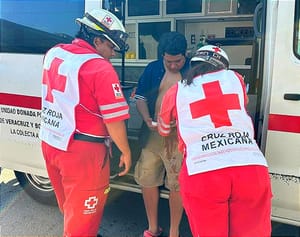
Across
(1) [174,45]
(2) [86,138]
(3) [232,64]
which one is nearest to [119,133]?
(2) [86,138]

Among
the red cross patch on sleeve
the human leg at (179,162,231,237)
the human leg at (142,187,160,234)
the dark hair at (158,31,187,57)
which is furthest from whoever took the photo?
the human leg at (142,187,160,234)

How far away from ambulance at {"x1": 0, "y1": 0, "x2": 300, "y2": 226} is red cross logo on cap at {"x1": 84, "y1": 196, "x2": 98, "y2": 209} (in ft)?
2.05

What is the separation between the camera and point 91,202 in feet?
7.19

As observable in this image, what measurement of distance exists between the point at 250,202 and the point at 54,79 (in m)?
1.25

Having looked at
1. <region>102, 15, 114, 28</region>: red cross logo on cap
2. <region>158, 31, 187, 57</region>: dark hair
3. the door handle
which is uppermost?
<region>102, 15, 114, 28</region>: red cross logo on cap

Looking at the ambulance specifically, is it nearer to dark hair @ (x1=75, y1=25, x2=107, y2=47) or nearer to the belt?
dark hair @ (x1=75, y1=25, x2=107, y2=47)

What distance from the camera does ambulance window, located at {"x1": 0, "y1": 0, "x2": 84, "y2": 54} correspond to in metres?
2.84

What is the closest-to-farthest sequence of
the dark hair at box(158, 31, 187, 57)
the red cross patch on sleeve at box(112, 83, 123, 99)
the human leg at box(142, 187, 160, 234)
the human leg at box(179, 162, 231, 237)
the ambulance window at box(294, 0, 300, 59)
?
the human leg at box(179, 162, 231, 237), the red cross patch on sleeve at box(112, 83, 123, 99), the ambulance window at box(294, 0, 300, 59), the dark hair at box(158, 31, 187, 57), the human leg at box(142, 187, 160, 234)

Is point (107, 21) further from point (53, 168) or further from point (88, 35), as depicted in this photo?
point (53, 168)

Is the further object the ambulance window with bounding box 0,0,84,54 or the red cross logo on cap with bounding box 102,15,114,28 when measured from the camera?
the ambulance window with bounding box 0,0,84,54

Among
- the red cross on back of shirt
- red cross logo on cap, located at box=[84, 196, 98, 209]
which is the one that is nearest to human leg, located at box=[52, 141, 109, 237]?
red cross logo on cap, located at box=[84, 196, 98, 209]

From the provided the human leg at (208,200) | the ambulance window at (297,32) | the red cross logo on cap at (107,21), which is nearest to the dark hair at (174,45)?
the red cross logo on cap at (107,21)

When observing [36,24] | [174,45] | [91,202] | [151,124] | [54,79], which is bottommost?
[91,202]

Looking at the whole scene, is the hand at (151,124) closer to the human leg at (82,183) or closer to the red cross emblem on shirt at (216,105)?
the human leg at (82,183)
